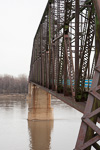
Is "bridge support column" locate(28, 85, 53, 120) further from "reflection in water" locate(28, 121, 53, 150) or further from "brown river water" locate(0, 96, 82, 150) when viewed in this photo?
"reflection in water" locate(28, 121, 53, 150)

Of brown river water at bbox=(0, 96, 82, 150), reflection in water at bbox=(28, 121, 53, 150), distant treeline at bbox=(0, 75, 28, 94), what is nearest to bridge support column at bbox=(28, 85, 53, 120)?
brown river water at bbox=(0, 96, 82, 150)

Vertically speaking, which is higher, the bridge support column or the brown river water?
the bridge support column

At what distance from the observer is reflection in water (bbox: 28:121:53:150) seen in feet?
99.8

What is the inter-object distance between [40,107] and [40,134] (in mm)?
13292

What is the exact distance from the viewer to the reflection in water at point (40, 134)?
30.4 meters

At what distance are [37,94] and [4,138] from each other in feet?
64.6

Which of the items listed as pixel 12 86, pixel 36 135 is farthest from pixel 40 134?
pixel 12 86

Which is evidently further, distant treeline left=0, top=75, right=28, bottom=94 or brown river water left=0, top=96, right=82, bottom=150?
distant treeline left=0, top=75, right=28, bottom=94

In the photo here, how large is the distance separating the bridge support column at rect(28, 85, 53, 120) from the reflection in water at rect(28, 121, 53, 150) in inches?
81.6

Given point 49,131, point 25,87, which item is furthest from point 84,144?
point 25,87

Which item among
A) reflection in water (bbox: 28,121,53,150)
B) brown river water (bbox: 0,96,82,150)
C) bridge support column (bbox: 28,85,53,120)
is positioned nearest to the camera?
brown river water (bbox: 0,96,82,150)

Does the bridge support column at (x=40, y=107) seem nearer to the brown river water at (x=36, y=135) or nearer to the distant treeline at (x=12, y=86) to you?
the brown river water at (x=36, y=135)

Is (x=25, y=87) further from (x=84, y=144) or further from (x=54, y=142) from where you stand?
(x=84, y=144)

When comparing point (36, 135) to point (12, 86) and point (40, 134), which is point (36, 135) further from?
point (12, 86)
